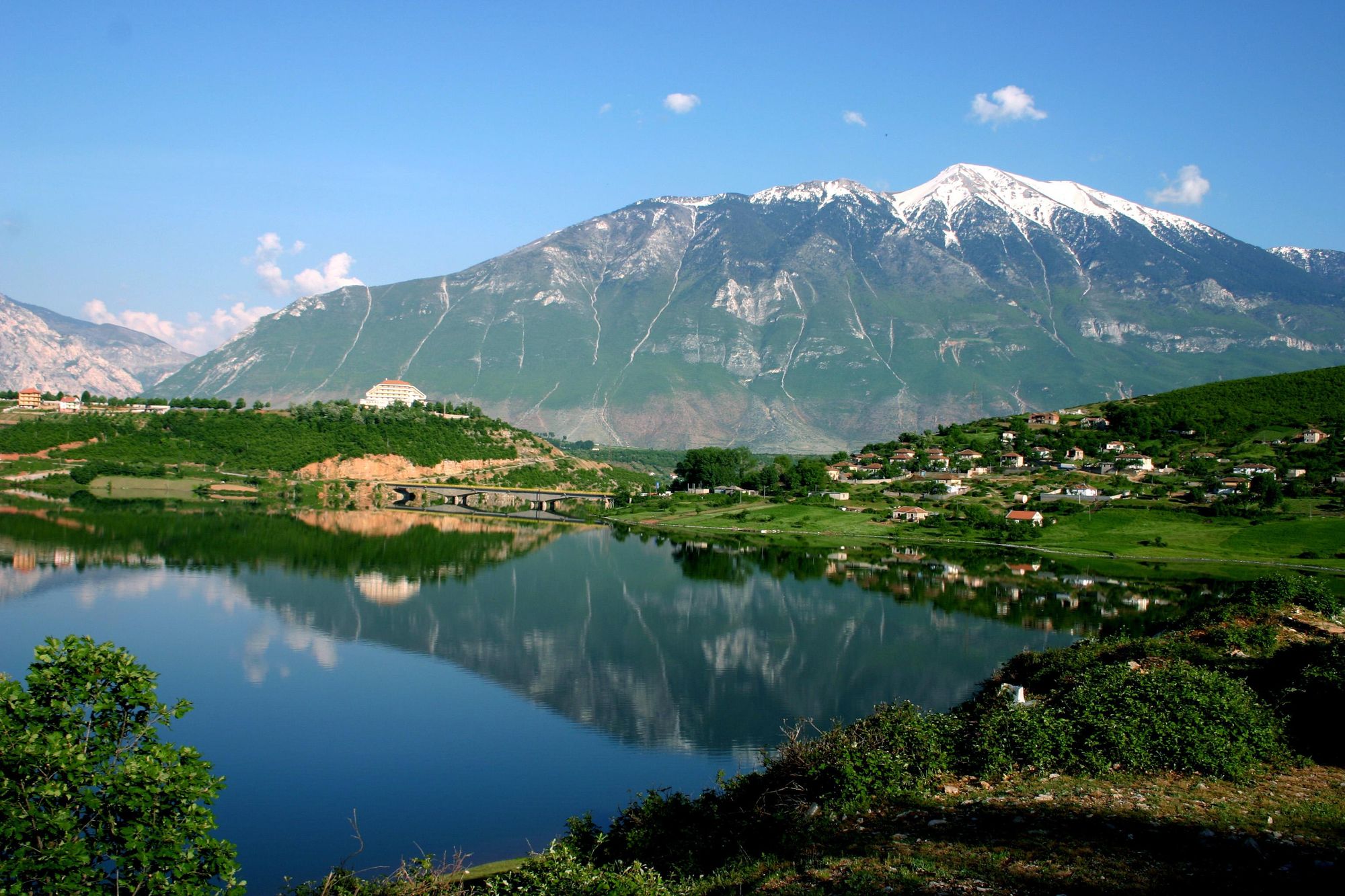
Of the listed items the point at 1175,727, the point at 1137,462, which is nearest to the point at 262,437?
the point at 1137,462

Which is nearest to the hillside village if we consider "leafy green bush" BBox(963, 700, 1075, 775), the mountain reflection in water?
the mountain reflection in water

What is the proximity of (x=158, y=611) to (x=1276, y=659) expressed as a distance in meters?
35.7

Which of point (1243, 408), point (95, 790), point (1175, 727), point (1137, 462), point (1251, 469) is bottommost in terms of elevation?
point (1175, 727)

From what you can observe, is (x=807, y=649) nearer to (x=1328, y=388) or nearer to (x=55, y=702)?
(x=55, y=702)

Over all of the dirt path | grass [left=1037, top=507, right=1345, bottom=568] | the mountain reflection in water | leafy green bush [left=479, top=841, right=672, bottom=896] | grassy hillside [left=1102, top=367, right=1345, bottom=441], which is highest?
grassy hillside [left=1102, top=367, right=1345, bottom=441]

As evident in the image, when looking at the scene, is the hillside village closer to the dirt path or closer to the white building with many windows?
the white building with many windows

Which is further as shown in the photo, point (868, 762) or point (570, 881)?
point (868, 762)

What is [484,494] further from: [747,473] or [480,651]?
[480,651]

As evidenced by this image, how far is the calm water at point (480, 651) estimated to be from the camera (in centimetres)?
1909

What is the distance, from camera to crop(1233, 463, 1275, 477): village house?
70750mm

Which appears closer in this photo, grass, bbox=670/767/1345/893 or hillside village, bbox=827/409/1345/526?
grass, bbox=670/767/1345/893

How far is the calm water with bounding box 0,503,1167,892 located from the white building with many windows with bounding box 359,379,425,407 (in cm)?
7524

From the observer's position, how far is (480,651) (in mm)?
32688

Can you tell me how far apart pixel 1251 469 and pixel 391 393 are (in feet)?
359
